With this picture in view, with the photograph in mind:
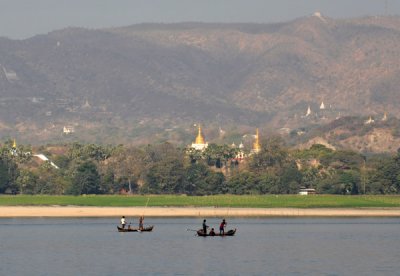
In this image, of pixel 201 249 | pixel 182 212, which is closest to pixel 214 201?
pixel 182 212

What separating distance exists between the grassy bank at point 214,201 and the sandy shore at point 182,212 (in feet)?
14.2

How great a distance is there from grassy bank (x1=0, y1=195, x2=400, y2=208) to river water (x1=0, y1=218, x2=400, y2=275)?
2898 centimetres

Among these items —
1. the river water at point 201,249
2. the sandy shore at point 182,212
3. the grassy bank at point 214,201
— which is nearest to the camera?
the river water at point 201,249

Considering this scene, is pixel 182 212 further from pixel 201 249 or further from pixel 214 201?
pixel 201 249

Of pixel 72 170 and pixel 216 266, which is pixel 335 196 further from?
pixel 216 266

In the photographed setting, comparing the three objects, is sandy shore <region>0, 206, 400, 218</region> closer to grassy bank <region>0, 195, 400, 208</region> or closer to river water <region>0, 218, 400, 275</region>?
grassy bank <region>0, 195, 400, 208</region>

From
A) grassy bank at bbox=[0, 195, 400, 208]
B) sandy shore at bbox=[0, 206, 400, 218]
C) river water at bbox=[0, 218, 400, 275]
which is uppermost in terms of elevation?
grassy bank at bbox=[0, 195, 400, 208]

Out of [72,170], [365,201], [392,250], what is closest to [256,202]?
[365,201]

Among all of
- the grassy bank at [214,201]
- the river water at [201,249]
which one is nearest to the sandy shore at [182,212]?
the grassy bank at [214,201]

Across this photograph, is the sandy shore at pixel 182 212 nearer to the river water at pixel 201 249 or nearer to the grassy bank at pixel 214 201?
the grassy bank at pixel 214 201

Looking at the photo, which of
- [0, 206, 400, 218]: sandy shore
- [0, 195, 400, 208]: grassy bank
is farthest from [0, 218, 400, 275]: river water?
[0, 195, 400, 208]: grassy bank

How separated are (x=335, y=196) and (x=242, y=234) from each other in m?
69.6

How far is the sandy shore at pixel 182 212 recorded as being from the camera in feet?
479

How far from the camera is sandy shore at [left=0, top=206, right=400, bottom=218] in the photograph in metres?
146
